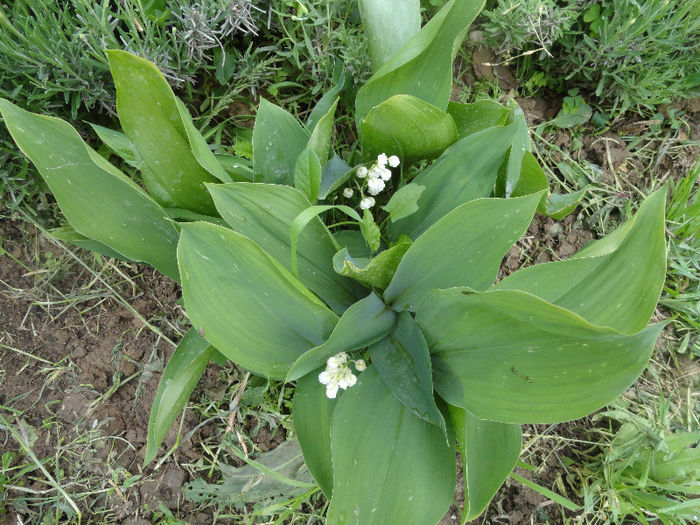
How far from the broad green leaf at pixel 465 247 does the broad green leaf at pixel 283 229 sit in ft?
0.47

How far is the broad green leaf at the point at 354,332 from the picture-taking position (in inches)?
39.5

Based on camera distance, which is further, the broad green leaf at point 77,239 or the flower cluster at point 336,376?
the broad green leaf at point 77,239

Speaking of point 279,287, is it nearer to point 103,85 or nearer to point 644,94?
point 103,85

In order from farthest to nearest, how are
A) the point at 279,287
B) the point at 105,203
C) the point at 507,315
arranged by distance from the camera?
1. the point at 105,203
2. the point at 279,287
3. the point at 507,315

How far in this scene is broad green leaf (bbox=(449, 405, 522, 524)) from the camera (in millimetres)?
1034

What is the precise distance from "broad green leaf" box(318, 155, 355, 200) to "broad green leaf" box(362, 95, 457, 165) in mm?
72

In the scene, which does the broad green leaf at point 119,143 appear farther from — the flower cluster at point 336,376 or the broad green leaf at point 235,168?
the flower cluster at point 336,376

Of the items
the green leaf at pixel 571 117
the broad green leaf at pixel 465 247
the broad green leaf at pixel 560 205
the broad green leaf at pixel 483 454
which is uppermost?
the broad green leaf at pixel 465 247

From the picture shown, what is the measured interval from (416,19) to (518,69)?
1.79ft

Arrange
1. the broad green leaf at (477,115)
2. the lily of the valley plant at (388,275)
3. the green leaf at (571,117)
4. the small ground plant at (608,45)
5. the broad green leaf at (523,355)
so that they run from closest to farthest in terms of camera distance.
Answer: the broad green leaf at (523,355)
the lily of the valley plant at (388,275)
the broad green leaf at (477,115)
the small ground plant at (608,45)
the green leaf at (571,117)

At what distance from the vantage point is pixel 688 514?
1.47 metres

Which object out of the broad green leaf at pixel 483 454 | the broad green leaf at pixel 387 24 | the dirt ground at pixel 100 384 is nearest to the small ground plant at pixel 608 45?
the broad green leaf at pixel 387 24

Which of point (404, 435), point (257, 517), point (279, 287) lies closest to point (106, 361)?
point (257, 517)

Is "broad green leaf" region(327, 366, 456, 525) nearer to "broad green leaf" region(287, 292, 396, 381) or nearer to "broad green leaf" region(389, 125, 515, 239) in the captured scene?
"broad green leaf" region(287, 292, 396, 381)
